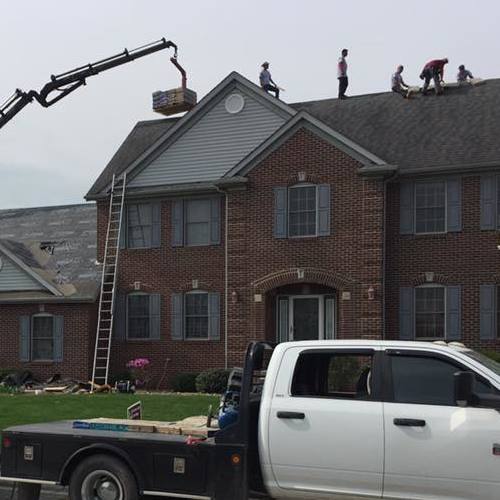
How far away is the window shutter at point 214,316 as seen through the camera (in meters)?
23.7

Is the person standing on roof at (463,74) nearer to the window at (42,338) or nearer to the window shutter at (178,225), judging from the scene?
the window shutter at (178,225)

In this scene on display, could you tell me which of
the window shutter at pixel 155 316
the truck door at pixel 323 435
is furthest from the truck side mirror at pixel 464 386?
the window shutter at pixel 155 316

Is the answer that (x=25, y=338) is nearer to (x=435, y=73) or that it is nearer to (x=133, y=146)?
(x=133, y=146)

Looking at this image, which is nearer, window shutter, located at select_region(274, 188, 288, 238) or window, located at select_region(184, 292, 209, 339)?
window shutter, located at select_region(274, 188, 288, 238)

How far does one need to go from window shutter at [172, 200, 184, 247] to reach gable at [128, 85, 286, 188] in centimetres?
77

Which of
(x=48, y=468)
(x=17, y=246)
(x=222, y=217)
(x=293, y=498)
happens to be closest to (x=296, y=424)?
(x=293, y=498)

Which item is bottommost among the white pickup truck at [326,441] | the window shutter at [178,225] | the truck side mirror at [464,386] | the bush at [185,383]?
the bush at [185,383]

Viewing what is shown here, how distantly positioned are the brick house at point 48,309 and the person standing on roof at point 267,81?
7.70m

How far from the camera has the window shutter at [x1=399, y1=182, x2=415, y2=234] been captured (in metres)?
21.9

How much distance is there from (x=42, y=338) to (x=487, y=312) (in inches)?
515

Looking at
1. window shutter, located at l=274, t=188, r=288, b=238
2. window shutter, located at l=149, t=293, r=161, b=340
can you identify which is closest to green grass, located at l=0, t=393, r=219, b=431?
window shutter, located at l=149, t=293, r=161, b=340

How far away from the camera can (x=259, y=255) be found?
75.4 feet

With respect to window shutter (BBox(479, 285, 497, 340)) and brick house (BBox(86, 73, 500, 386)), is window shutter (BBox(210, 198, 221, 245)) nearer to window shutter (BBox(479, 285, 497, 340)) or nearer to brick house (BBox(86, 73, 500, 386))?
brick house (BBox(86, 73, 500, 386))

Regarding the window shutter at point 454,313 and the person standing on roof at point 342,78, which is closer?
the window shutter at point 454,313
